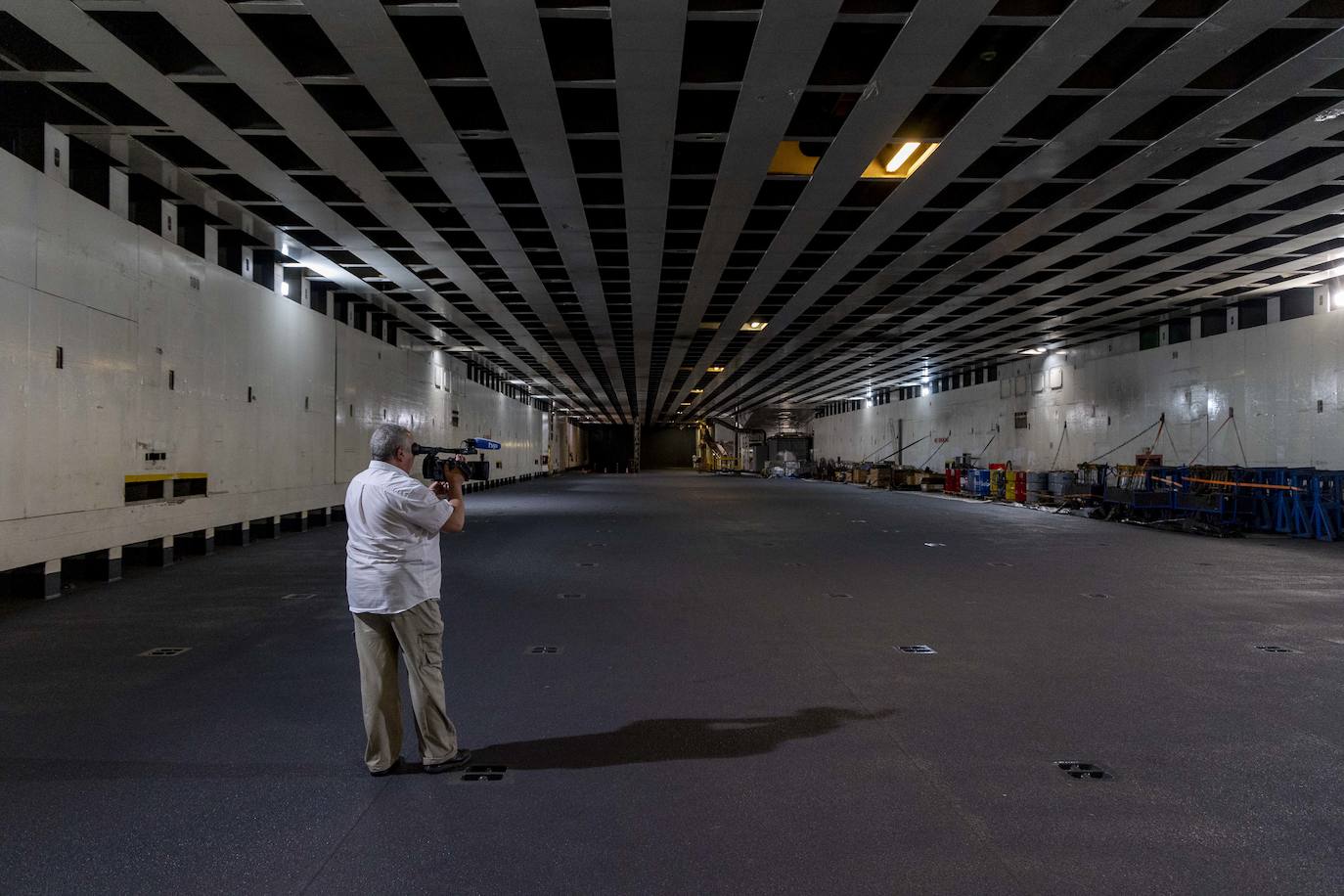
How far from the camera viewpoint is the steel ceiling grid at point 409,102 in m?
6.33

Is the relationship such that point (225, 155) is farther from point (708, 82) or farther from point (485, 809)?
point (485, 809)

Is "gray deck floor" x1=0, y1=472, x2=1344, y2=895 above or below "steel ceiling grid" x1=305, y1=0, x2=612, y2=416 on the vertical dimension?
below

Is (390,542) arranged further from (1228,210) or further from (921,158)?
(1228,210)

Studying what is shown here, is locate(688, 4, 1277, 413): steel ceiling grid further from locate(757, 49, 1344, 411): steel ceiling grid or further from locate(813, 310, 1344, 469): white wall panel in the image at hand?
locate(813, 310, 1344, 469): white wall panel

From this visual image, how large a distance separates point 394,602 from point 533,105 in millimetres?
6295

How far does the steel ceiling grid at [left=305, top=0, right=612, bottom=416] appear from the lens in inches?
249

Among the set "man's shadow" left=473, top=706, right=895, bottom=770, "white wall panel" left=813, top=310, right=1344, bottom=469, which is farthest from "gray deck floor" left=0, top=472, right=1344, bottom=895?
"white wall panel" left=813, top=310, right=1344, bottom=469

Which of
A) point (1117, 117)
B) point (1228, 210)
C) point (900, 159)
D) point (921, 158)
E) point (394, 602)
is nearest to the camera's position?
point (394, 602)

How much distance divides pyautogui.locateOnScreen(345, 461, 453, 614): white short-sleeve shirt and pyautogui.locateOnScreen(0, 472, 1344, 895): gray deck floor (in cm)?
91

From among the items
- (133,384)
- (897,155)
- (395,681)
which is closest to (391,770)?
(395,681)

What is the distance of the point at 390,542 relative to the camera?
3.53 m

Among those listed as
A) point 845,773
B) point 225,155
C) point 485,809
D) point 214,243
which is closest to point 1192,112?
point 845,773

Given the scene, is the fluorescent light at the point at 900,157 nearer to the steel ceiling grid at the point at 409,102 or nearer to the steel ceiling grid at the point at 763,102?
the steel ceiling grid at the point at 763,102

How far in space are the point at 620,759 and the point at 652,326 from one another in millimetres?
18891
